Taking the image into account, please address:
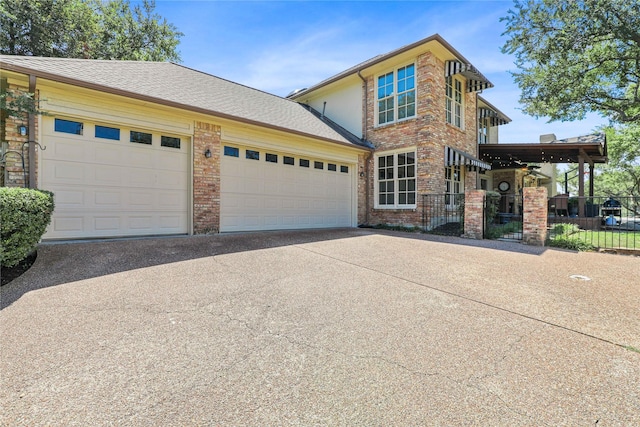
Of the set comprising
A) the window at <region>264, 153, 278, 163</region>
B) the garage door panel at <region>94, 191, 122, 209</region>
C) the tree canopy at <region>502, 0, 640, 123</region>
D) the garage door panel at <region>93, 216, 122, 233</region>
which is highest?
the tree canopy at <region>502, 0, 640, 123</region>

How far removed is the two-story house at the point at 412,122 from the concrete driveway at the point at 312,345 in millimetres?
6395

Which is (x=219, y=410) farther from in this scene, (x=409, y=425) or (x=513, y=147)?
(x=513, y=147)

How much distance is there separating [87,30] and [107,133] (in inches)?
615

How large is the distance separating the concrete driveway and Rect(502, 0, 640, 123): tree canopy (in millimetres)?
10284

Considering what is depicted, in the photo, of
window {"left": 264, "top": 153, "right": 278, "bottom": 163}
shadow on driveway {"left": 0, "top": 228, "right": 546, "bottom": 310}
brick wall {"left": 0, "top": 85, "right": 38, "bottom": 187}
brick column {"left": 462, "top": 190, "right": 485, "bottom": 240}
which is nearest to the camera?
shadow on driveway {"left": 0, "top": 228, "right": 546, "bottom": 310}

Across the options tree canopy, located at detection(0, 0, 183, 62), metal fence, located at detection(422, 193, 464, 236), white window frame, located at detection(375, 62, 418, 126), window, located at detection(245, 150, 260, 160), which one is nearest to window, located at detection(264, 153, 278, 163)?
window, located at detection(245, 150, 260, 160)

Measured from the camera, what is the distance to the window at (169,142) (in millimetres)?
7609

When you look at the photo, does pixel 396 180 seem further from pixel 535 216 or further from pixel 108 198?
pixel 108 198

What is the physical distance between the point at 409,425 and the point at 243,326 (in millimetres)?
1863

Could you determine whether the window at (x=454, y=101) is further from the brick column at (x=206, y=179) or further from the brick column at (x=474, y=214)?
the brick column at (x=206, y=179)

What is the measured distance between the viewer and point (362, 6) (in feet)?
30.7

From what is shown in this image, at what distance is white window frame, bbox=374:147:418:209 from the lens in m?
11.1

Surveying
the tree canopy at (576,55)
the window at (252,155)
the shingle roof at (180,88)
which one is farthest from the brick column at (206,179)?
the tree canopy at (576,55)

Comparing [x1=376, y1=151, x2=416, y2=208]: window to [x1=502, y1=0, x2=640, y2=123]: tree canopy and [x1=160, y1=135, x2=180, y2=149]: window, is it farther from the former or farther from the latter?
[x1=160, y1=135, x2=180, y2=149]: window
